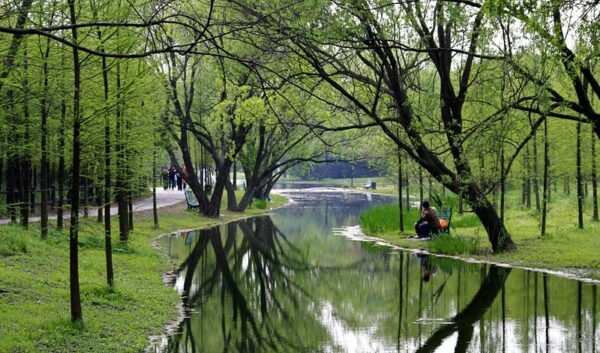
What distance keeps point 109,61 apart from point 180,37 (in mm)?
19299

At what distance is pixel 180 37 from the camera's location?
30547mm

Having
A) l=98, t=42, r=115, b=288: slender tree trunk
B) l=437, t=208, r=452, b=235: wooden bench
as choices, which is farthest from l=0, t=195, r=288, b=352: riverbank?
l=437, t=208, r=452, b=235: wooden bench

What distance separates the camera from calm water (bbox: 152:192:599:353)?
10.1m

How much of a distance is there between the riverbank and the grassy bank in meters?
8.15

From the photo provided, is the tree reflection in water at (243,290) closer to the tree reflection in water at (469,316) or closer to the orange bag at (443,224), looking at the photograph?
the tree reflection in water at (469,316)

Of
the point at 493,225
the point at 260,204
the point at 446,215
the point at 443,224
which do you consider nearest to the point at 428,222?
the point at 443,224

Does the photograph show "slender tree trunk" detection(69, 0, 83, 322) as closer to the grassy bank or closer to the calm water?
the calm water

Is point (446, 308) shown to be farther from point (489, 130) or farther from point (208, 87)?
point (208, 87)

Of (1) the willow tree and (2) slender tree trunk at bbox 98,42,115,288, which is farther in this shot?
(1) the willow tree

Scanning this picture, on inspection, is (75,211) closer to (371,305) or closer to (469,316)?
(371,305)

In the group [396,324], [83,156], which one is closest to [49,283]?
[83,156]

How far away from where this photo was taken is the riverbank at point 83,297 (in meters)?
9.12

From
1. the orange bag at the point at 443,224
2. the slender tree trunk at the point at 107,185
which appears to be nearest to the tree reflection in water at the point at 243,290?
the slender tree trunk at the point at 107,185

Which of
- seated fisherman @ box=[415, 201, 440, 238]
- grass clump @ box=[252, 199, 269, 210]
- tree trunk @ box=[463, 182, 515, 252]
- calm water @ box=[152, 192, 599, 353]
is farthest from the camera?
grass clump @ box=[252, 199, 269, 210]
